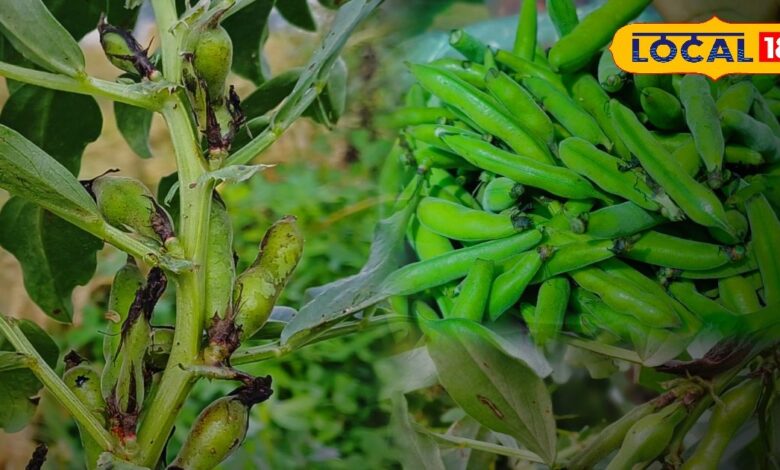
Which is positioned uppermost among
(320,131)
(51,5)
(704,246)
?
(51,5)

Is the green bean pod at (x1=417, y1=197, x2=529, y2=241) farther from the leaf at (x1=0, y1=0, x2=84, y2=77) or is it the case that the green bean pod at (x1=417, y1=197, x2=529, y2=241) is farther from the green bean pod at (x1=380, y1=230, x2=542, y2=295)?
the leaf at (x1=0, y1=0, x2=84, y2=77)

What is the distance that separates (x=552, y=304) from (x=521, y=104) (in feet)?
0.34

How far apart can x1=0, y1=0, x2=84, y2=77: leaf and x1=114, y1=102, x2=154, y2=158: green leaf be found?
146 mm

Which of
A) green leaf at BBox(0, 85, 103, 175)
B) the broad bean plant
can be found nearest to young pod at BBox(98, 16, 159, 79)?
the broad bean plant

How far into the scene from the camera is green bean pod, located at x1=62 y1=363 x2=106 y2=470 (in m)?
0.36

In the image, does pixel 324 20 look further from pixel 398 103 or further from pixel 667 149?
pixel 667 149

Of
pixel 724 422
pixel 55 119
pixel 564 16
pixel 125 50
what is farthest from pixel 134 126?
pixel 724 422

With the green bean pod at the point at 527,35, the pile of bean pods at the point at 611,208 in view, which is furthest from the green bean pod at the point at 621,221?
the green bean pod at the point at 527,35

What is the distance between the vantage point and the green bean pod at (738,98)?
0.44 m

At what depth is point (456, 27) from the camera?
509mm

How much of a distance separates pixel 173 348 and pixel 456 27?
0.25m

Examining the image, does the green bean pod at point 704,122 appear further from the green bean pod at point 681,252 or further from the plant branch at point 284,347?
the plant branch at point 284,347

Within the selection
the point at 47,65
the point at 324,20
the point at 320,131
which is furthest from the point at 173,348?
the point at 320,131

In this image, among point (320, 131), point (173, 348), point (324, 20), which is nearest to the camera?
point (173, 348)
